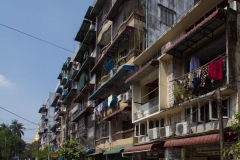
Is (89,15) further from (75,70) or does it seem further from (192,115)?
(192,115)

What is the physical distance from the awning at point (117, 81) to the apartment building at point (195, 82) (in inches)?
97.2

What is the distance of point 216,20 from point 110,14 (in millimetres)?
14824

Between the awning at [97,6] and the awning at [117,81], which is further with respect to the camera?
the awning at [97,6]

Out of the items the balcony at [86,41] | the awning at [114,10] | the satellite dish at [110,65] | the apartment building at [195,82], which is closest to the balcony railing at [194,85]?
the apartment building at [195,82]

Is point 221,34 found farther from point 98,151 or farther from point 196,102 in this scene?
point 98,151

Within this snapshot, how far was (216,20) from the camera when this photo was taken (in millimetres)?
12578

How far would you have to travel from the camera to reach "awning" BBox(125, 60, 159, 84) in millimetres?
Answer: 17305

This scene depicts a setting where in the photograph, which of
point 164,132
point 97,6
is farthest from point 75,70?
point 164,132

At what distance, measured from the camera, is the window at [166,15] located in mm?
22178

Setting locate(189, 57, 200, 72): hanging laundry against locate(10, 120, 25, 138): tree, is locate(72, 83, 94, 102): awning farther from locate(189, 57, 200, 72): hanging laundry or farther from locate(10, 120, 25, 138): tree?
locate(10, 120, 25, 138): tree

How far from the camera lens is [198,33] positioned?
546 inches

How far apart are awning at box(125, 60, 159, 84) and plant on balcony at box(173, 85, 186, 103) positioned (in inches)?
93.8

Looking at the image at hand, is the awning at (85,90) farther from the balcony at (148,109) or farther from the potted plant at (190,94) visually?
the potted plant at (190,94)

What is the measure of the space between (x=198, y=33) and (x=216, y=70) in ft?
7.37
